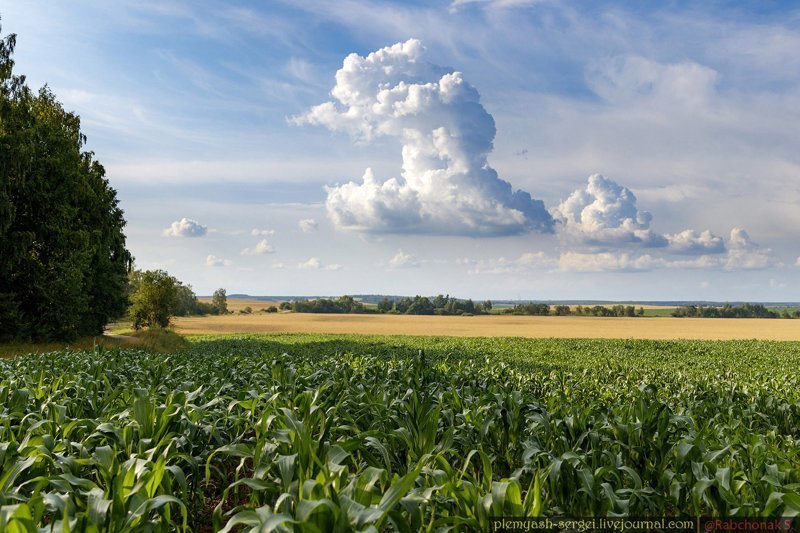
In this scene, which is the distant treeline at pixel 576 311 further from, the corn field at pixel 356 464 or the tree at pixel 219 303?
the corn field at pixel 356 464

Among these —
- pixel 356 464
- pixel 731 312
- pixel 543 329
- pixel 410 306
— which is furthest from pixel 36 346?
pixel 731 312

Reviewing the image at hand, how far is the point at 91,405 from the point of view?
6598 millimetres

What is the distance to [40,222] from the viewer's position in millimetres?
32156

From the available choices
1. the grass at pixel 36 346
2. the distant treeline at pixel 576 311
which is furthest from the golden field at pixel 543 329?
the grass at pixel 36 346

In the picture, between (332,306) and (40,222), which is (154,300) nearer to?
(40,222)

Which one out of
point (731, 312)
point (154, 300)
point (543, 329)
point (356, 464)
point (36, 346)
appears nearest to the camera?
point (356, 464)

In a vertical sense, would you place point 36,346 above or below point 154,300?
below

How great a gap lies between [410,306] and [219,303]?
56.8 metres

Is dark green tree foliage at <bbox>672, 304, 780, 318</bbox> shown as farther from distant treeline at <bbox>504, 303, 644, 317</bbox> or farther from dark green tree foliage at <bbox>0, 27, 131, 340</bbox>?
dark green tree foliage at <bbox>0, 27, 131, 340</bbox>

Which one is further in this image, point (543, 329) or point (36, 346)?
point (543, 329)

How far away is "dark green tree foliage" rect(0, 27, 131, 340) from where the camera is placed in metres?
29.1

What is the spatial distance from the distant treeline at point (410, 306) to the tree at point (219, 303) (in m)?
19.5

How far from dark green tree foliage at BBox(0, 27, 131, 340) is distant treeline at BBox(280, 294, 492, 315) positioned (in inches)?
3691

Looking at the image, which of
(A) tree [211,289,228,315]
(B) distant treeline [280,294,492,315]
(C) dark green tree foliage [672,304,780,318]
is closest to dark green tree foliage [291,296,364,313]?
(B) distant treeline [280,294,492,315]
